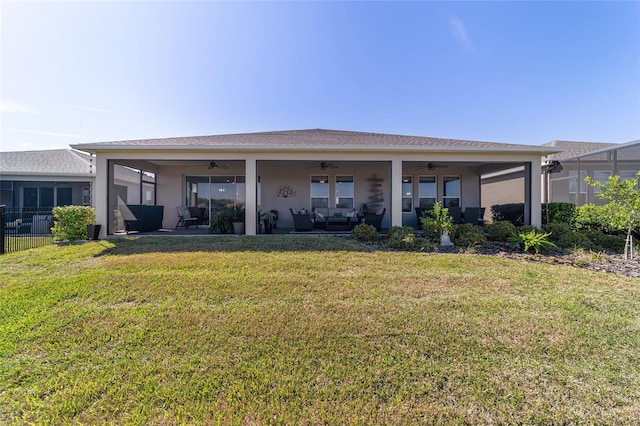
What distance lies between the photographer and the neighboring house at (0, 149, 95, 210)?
13547mm

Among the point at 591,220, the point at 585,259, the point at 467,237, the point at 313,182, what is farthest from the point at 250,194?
the point at 591,220

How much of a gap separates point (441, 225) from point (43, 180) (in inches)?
738

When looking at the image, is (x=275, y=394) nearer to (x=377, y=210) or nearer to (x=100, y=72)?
(x=377, y=210)

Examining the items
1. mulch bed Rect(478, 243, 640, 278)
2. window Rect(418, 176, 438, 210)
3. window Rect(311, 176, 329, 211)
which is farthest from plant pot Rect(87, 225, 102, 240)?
window Rect(418, 176, 438, 210)

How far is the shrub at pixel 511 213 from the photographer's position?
11.6m

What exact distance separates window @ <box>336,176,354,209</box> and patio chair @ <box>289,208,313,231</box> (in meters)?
2.94

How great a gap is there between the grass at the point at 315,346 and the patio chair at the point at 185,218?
6650 millimetres

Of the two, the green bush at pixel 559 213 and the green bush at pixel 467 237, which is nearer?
the green bush at pixel 467 237

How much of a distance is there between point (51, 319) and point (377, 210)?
36.5 feet

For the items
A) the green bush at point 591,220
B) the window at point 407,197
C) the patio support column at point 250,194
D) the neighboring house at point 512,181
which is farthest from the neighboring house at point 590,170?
the patio support column at point 250,194

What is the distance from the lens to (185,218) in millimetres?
11578

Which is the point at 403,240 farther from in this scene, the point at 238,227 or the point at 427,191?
the point at 427,191

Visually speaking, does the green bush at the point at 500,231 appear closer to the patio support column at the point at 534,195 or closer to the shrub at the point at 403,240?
the patio support column at the point at 534,195

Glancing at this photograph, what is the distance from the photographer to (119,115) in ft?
37.3
